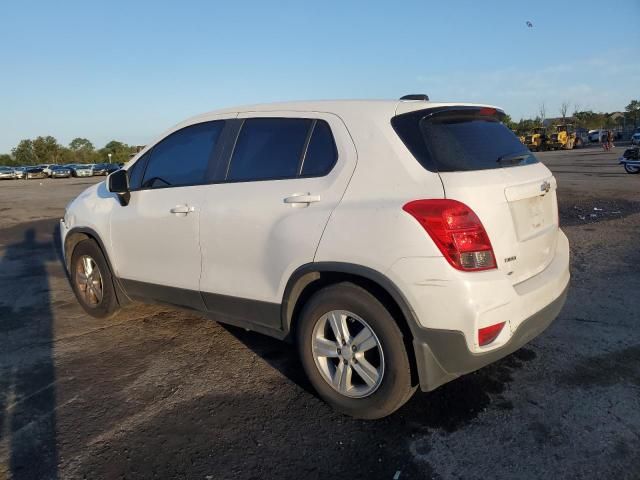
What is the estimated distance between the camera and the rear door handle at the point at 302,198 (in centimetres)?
293

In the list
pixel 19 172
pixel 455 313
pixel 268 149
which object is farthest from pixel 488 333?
pixel 19 172

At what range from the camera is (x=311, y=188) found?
2.98 m

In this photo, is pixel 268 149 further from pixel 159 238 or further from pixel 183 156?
pixel 159 238

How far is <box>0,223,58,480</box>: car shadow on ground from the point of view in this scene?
2.61m

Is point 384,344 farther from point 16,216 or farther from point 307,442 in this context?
point 16,216

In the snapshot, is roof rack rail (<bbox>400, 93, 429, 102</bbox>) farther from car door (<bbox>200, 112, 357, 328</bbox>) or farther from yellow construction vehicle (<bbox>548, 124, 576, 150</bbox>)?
yellow construction vehicle (<bbox>548, 124, 576, 150</bbox>)

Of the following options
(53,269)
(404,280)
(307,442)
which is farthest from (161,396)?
(53,269)

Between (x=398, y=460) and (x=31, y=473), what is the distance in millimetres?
1848

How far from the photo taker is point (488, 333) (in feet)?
8.35

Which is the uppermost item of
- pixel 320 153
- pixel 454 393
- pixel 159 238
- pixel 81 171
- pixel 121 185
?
pixel 81 171

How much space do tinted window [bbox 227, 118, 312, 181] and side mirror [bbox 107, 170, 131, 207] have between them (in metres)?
1.21

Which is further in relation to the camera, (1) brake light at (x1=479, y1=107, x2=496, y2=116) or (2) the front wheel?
(2) the front wheel

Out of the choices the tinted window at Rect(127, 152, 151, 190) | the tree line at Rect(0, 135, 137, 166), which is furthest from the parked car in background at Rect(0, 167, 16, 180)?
the tinted window at Rect(127, 152, 151, 190)

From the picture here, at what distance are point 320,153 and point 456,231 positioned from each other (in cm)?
101
